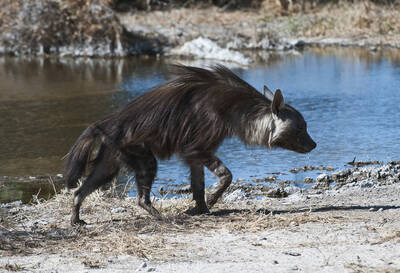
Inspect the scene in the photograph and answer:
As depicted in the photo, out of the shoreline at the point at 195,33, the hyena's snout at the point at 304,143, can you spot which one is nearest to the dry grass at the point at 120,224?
the hyena's snout at the point at 304,143

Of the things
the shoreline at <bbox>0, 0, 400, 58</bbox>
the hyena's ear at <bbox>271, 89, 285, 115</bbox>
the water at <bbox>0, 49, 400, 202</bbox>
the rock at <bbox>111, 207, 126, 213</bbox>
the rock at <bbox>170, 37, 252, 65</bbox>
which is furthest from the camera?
the shoreline at <bbox>0, 0, 400, 58</bbox>

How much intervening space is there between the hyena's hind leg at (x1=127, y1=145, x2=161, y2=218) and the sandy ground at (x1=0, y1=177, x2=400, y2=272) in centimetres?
15

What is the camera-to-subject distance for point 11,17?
22.9 meters

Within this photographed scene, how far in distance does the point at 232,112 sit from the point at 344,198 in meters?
1.81

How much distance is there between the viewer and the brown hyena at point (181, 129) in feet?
22.9

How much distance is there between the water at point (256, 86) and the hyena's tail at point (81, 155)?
1.04m

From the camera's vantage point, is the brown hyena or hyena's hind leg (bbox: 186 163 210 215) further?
hyena's hind leg (bbox: 186 163 210 215)

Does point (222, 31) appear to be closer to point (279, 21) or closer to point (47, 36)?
point (279, 21)

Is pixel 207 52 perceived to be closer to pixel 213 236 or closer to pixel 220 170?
pixel 220 170

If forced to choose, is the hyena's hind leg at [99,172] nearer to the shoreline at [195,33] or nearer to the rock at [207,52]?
the rock at [207,52]

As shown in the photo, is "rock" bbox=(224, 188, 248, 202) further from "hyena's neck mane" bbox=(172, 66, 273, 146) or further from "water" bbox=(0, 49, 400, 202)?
"hyena's neck mane" bbox=(172, 66, 273, 146)

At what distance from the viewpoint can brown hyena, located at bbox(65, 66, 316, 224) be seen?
6980 mm

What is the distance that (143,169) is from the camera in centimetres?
717

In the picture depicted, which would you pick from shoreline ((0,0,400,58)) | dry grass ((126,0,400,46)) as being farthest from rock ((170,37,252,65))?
dry grass ((126,0,400,46))
